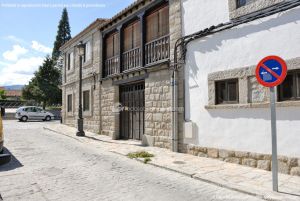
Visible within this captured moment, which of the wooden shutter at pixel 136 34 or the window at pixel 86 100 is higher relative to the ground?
the wooden shutter at pixel 136 34

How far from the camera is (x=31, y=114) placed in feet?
91.9

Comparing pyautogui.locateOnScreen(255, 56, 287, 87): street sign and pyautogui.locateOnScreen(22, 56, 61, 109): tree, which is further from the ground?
pyautogui.locateOnScreen(22, 56, 61, 109): tree

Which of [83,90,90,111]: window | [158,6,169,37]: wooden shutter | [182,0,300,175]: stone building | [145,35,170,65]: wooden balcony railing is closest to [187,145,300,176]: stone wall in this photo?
[182,0,300,175]: stone building

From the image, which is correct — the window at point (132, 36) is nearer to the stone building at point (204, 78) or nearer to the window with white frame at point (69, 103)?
the stone building at point (204, 78)

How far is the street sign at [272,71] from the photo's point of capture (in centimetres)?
486

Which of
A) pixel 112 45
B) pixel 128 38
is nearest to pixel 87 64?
pixel 112 45

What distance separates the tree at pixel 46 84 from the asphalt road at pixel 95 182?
31718mm

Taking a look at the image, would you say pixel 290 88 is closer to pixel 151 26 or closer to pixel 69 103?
pixel 151 26

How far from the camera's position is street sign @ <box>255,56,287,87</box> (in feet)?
15.9


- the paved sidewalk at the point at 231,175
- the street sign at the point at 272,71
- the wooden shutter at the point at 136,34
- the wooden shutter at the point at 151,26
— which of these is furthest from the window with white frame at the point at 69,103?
the street sign at the point at 272,71

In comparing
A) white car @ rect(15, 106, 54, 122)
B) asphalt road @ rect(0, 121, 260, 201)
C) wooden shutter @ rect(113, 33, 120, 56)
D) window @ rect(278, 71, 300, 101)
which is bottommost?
asphalt road @ rect(0, 121, 260, 201)

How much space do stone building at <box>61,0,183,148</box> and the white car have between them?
1320 cm

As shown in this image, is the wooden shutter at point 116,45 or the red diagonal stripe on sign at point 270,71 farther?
the wooden shutter at point 116,45

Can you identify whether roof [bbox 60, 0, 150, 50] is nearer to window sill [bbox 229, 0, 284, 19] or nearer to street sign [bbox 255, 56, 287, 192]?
window sill [bbox 229, 0, 284, 19]
